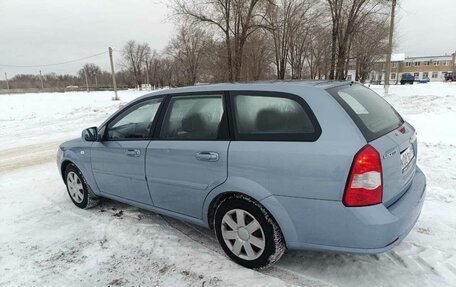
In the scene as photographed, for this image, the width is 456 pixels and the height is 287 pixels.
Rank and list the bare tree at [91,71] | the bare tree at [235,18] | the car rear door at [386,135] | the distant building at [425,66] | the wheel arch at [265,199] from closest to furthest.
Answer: the car rear door at [386,135], the wheel arch at [265,199], the bare tree at [235,18], the distant building at [425,66], the bare tree at [91,71]

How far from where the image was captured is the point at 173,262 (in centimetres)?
316

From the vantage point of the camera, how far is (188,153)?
3141mm

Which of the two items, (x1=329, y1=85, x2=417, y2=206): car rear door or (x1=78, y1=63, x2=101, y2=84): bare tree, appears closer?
(x1=329, y1=85, x2=417, y2=206): car rear door

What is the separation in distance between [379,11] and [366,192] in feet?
84.9

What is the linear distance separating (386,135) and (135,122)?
2762mm

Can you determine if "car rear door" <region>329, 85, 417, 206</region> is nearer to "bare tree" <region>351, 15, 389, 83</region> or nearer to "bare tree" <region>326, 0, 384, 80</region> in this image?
"bare tree" <region>326, 0, 384, 80</region>

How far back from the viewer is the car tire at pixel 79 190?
450 cm

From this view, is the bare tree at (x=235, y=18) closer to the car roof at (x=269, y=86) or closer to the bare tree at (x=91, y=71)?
the car roof at (x=269, y=86)

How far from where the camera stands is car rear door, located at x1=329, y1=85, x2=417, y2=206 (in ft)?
8.14

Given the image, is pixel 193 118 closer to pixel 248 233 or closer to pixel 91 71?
pixel 248 233

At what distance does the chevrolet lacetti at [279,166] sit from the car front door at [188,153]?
11mm

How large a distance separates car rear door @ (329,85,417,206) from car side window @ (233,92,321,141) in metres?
0.34

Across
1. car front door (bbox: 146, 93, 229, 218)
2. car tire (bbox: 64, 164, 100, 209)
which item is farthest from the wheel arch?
car tire (bbox: 64, 164, 100, 209)

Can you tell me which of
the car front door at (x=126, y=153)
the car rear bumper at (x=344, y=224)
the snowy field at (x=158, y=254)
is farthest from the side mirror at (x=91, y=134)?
the car rear bumper at (x=344, y=224)
